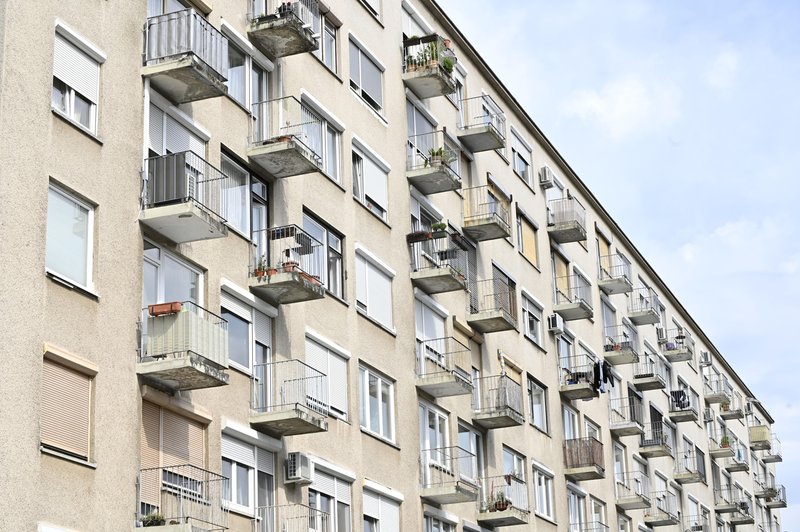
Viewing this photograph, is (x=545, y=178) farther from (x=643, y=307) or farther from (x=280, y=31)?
(x=280, y=31)

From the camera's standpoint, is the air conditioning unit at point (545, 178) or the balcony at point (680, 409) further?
the balcony at point (680, 409)

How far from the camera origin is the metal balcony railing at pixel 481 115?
43.1 meters

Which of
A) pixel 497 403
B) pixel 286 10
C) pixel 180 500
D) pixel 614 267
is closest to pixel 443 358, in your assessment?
pixel 497 403

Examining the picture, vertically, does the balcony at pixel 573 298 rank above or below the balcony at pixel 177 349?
above

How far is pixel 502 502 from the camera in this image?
37812 mm

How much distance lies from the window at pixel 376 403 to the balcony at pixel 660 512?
23.3 metres

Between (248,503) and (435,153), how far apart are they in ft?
45.4

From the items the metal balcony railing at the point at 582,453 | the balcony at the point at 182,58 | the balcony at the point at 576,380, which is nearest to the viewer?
the balcony at the point at 182,58

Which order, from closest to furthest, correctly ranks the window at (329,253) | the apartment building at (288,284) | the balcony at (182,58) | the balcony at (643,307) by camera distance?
the apartment building at (288,284) < the balcony at (182,58) < the window at (329,253) < the balcony at (643,307)

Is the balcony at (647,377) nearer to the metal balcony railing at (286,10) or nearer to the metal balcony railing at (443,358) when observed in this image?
the metal balcony railing at (443,358)

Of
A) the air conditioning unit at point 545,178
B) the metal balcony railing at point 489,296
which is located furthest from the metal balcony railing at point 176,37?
the air conditioning unit at point 545,178

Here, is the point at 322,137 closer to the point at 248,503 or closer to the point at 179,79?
the point at 179,79

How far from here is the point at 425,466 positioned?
3534 centimetres

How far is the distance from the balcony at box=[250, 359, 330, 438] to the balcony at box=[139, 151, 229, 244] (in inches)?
147
